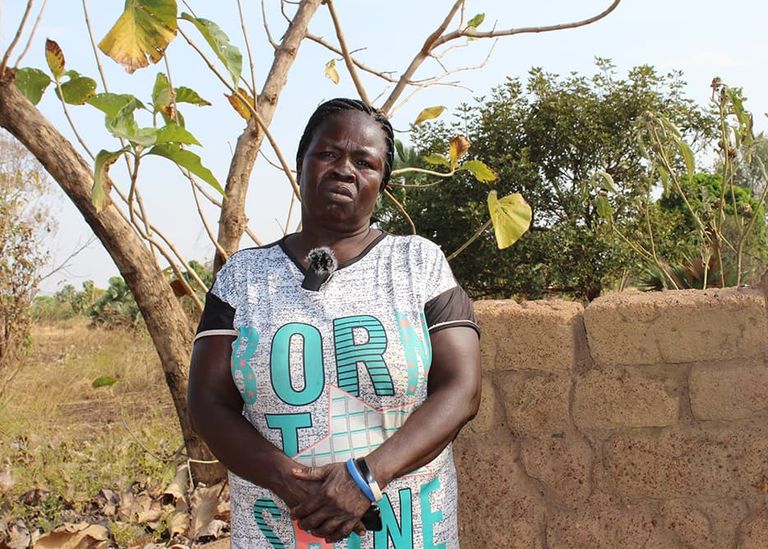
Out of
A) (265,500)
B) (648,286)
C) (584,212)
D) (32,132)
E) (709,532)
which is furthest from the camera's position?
(584,212)

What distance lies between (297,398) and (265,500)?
8.4 inches

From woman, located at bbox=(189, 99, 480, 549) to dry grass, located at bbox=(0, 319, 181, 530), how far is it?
71.7 inches

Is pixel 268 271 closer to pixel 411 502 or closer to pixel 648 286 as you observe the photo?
Result: pixel 411 502

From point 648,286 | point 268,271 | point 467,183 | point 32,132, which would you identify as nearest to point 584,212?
point 467,183

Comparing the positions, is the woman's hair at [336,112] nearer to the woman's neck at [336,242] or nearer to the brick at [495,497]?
the woman's neck at [336,242]

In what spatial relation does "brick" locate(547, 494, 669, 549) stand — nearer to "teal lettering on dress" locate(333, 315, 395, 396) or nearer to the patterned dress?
the patterned dress

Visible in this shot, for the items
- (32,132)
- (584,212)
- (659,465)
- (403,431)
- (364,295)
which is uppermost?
(584,212)

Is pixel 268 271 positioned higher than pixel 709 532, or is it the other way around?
pixel 268 271

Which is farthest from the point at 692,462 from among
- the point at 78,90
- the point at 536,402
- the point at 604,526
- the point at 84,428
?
the point at 84,428

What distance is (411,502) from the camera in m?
1.50

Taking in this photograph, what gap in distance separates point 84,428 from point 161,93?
4519 millimetres

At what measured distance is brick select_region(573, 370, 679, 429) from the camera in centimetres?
205

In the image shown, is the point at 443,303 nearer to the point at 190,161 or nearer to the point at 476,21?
the point at 190,161

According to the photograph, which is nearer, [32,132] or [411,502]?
[411,502]
